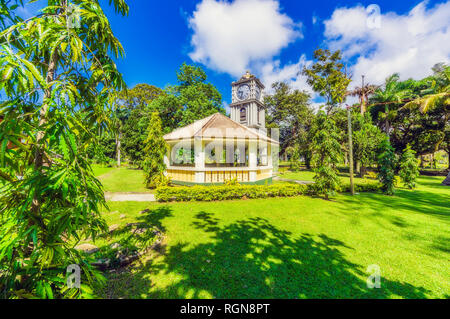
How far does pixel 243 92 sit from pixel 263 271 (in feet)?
104

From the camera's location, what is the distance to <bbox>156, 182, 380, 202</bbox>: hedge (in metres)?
9.11

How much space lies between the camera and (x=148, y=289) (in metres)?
3.16

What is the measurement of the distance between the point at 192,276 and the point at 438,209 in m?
12.6

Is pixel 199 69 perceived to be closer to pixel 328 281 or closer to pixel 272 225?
pixel 272 225

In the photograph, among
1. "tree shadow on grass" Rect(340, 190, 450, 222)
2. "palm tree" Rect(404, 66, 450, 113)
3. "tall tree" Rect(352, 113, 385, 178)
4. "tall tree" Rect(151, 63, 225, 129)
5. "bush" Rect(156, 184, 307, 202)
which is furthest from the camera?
"tall tree" Rect(151, 63, 225, 129)

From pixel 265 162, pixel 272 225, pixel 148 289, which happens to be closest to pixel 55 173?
pixel 148 289

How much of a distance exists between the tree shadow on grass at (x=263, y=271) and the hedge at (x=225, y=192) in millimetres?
4323

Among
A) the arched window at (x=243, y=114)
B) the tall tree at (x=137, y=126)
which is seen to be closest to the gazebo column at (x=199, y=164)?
the tall tree at (x=137, y=126)

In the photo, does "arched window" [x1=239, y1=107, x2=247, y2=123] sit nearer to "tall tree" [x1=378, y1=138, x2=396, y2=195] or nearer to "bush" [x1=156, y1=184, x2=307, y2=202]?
"tall tree" [x1=378, y1=138, x2=396, y2=195]

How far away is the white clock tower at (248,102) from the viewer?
2972cm

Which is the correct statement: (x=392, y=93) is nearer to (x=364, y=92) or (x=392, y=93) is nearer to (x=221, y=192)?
(x=364, y=92)

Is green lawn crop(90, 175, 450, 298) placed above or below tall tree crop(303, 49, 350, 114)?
below

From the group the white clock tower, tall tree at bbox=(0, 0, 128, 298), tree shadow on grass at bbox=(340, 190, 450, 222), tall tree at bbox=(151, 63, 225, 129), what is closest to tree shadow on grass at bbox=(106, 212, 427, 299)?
tall tree at bbox=(0, 0, 128, 298)

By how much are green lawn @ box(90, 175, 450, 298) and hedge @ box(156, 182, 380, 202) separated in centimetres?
116
